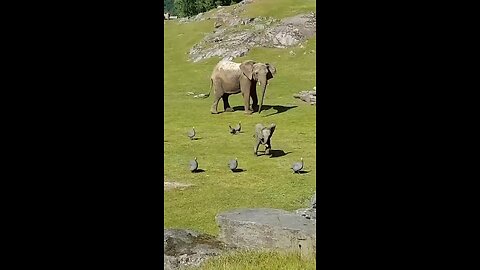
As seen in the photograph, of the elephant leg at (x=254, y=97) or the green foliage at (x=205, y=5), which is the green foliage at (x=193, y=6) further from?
the elephant leg at (x=254, y=97)

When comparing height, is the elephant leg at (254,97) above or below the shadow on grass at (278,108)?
above

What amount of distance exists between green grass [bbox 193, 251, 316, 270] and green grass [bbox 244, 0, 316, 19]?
16.6 metres

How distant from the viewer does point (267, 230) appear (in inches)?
175

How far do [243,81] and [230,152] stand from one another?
344 centimetres

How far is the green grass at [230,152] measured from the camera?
6352 mm

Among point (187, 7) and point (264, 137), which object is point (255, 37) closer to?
point (264, 137)

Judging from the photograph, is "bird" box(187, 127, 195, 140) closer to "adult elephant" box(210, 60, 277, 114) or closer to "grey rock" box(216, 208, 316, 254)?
"adult elephant" box(210, 60, 277, 114)

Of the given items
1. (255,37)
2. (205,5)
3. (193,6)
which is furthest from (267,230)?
(193,6)

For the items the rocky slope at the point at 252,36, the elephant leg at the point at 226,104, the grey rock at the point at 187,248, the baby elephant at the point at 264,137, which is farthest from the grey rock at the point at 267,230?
the rocky slope at the point at 252,36

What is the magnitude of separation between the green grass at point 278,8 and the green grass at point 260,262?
16.6 m

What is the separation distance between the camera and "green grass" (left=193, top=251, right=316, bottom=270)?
3729 mm
